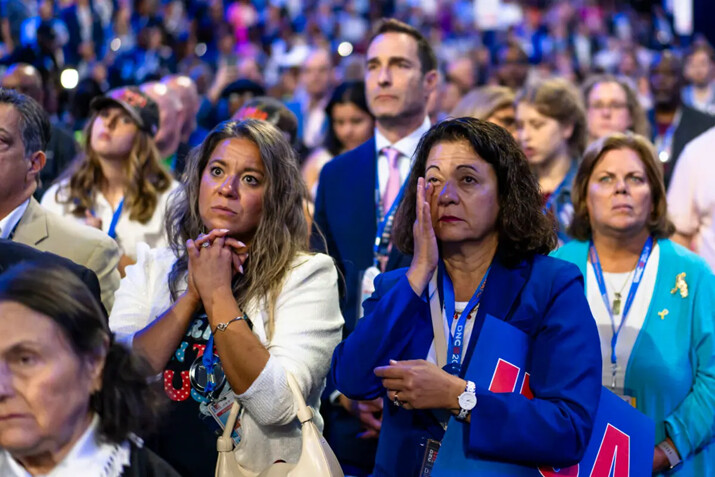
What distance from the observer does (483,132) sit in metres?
3.05

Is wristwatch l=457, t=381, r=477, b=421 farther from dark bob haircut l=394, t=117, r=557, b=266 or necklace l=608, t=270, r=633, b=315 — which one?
necklace l=608, t=270, r=633, b=315

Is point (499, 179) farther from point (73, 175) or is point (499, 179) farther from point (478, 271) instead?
point (73, 175)

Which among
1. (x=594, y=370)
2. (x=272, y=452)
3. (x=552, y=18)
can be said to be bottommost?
(x=272, y=452)

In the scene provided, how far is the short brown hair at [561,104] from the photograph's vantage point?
5449mm

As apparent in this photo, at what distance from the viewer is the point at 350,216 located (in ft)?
14.9

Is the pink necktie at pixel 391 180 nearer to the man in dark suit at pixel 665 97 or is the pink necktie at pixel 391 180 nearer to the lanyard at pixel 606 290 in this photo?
the lanyard at pixel 606 290

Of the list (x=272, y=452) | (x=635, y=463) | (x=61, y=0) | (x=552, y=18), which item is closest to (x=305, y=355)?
(x=272, y=452)

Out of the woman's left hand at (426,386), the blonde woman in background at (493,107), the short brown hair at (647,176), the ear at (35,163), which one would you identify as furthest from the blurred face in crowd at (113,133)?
the woman's left hand at (426,386)

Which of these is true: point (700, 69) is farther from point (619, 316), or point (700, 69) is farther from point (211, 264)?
point (211, 264)

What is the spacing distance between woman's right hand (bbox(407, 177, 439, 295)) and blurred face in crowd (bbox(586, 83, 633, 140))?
3.54 metres

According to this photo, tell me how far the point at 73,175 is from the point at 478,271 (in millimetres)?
2960

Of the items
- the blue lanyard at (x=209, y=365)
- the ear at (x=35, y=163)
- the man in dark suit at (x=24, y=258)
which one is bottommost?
the blue lanyard at (x=209, y=365)

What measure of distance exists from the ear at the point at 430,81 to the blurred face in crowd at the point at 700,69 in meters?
6.19

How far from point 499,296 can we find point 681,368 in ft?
3.84
